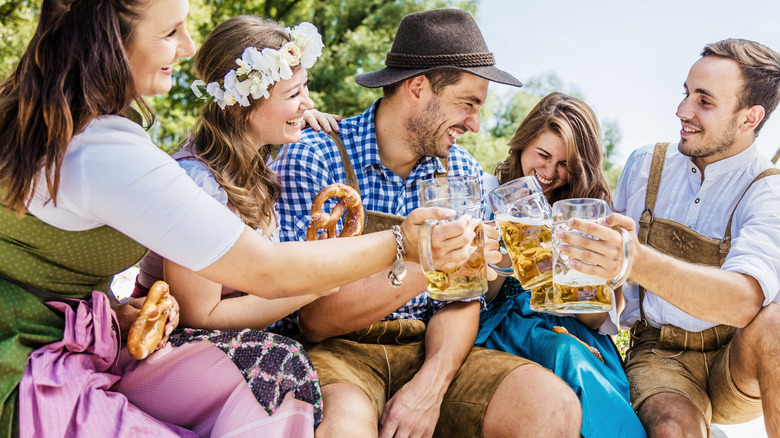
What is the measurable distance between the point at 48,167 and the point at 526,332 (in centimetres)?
206

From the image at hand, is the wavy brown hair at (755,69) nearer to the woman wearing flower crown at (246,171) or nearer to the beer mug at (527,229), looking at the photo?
the beer mug at (527,229)

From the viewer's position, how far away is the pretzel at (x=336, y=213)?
2361 mm

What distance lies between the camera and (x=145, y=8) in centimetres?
174

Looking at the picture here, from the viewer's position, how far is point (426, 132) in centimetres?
310

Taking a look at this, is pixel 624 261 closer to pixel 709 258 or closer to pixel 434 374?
pixel 434 374

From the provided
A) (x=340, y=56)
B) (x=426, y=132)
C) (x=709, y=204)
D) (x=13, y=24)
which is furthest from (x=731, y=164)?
(x=13, y=24)

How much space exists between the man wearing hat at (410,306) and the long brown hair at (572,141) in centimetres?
42

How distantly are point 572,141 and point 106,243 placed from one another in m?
2.51

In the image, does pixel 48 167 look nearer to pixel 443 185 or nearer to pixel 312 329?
pixel 443 185

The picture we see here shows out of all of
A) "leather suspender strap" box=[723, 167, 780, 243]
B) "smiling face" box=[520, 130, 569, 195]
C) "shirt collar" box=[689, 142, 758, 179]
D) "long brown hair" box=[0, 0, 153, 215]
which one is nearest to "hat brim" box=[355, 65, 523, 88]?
"smiling face" box=[520, 130, 569, 195]

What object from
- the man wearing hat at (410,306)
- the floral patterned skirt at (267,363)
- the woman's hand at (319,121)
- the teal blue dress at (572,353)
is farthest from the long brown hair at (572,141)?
the floral patterned skirt at (267,363)

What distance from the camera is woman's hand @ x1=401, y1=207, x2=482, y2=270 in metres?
1.90

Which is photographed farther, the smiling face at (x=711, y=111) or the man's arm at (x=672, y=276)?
the smiling face at (x=711, y=111)

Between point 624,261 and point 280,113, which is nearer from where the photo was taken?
point 624,261
